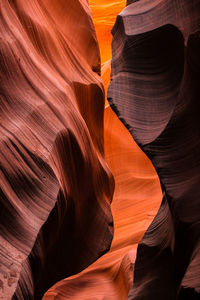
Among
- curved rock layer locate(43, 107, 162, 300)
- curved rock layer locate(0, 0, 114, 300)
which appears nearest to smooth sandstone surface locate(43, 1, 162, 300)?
curved rock layer locate(43, 107, 162, 300)

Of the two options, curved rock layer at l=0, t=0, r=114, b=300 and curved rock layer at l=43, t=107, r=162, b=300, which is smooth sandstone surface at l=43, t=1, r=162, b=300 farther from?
curved rock layer at l=0, t=0, r=114, b=300

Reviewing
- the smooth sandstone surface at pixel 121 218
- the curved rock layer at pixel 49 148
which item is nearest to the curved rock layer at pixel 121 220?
the smooth sandstone surface at pixel 121 218

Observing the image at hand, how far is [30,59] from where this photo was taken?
5.34ft

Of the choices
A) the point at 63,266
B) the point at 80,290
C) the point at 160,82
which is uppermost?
the point at 160,82

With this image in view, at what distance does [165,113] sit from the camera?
121 centimetres

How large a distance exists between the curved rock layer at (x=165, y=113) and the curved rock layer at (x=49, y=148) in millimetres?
303

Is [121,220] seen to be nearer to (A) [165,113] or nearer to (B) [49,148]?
(B) [49,148]

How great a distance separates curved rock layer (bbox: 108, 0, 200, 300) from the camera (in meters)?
1.12

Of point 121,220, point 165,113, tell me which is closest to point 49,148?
point 165,113

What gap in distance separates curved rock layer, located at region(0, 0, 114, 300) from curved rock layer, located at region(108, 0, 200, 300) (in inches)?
11.9

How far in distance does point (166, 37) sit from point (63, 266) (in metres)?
0.93

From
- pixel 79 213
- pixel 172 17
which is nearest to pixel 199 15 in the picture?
pixel 172 17

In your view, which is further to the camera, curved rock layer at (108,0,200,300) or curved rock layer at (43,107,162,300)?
curved rock layer at (43,107,162,300)

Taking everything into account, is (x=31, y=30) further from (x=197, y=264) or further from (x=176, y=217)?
(x=197, y=264)
